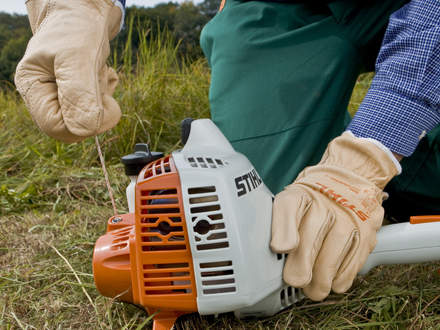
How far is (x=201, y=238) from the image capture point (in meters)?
0.79

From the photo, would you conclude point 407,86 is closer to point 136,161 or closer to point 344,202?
point 344,202

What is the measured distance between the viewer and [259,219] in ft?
2.81

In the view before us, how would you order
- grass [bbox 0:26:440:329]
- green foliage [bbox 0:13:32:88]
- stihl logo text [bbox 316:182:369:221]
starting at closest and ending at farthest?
stihl logo text [bbox 316:182:369:221] → grass [bbox 0:26:440:329] → green foliage [bbox 0:13:32:88]

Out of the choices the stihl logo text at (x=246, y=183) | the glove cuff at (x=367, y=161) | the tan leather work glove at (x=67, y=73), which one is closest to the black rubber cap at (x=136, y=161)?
the tan leather work glove at (x=67, y=73)

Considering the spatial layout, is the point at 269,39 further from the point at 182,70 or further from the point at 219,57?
the point at 182,70

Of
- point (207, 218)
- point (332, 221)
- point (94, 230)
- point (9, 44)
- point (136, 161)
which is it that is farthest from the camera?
point (9, 44)

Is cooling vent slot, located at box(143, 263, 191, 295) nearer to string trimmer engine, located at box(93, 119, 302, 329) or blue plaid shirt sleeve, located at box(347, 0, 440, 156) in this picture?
string trimmer engine, located at box(93, 119, 302, 329)

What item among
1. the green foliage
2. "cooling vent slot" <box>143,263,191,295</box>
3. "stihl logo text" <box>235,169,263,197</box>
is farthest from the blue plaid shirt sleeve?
the green foliage

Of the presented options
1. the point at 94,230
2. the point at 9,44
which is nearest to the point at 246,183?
the point at 94,230

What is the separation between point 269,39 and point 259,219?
0.81 meters

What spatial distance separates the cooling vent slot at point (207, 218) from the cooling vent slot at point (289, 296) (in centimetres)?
26

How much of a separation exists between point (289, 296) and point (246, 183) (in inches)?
12.3

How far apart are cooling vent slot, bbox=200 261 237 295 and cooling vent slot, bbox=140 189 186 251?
6cm

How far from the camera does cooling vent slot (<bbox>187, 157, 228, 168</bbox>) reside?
2.75ft
